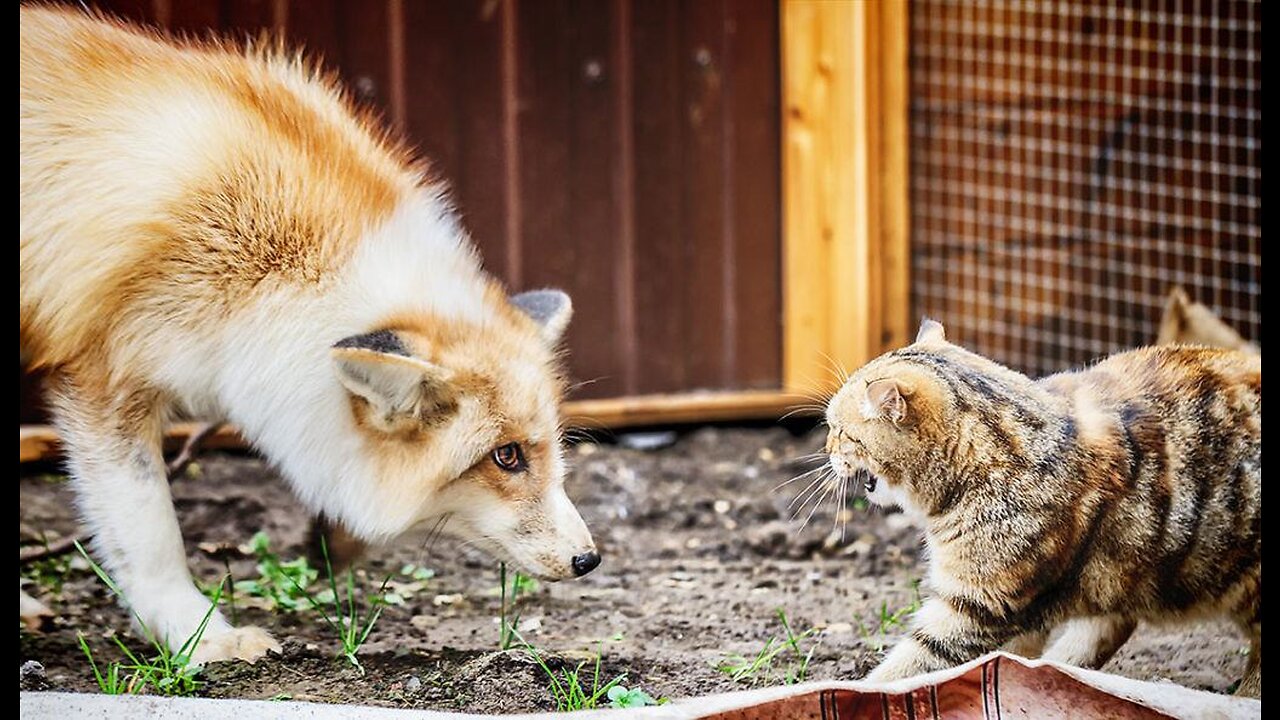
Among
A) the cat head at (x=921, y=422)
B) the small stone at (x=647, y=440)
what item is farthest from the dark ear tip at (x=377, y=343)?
the small stone at (x=647, y=440)

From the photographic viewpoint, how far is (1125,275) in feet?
19.2

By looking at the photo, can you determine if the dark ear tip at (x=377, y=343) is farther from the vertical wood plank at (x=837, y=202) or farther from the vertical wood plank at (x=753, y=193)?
the vertical wood plank at (x=753, y=193)

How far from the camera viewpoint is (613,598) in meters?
3.83

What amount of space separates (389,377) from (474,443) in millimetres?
262

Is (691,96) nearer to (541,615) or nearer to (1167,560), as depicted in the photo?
(541,615)

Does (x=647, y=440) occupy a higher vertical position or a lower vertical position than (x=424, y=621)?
higher

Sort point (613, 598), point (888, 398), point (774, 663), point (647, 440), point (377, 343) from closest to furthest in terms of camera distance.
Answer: point (377, 343), point (888, 398), point (774, 663), point (613, 598), point (647, 440)

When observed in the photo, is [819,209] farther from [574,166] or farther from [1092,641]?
[1092,641]

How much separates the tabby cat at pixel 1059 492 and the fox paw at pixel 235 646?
1359 mm

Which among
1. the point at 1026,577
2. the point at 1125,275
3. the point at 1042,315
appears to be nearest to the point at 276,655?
the point at 1026,577

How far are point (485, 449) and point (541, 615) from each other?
0.79 metres

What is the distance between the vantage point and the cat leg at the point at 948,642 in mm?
2838

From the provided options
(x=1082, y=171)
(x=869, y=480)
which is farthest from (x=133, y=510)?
(x=1082, y=171)

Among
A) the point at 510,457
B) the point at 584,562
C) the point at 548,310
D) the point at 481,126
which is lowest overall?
the point at 584,562
